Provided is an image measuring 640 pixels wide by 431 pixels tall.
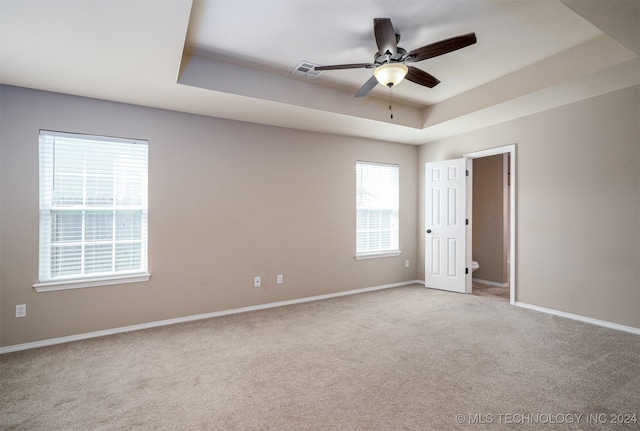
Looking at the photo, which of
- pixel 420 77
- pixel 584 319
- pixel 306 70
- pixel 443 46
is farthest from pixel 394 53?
pixel 584 319

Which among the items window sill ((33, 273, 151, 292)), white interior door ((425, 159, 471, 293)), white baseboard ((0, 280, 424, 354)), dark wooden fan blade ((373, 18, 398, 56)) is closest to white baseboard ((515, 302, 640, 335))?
white interior door ((425, 159, 471, 293))

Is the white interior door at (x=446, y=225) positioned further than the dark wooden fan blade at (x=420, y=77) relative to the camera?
Yes

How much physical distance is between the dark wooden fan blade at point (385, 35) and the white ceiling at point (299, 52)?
244 millimetres

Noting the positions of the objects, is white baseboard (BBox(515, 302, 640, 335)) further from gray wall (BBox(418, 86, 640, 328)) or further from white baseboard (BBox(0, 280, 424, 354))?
white baseboard (BBox(0, 280, 424, 354))

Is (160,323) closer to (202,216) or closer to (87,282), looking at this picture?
(87,282)

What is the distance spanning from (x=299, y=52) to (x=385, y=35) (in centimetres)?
104

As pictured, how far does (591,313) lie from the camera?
11.8 ft

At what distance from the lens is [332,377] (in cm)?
246

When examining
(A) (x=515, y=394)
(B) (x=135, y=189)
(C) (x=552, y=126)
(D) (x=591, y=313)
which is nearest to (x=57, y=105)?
(B) (x=135, y=189)

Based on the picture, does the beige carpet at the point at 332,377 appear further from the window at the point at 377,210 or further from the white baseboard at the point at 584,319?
the window at the point at 377,210

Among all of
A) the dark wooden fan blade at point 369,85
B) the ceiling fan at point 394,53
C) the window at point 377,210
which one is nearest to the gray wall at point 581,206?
the window at point 377,210

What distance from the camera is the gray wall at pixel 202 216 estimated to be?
3.06m

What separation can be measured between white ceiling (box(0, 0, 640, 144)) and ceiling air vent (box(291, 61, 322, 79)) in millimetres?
73

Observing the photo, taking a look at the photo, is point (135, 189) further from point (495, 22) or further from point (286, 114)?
point (495, 22)
